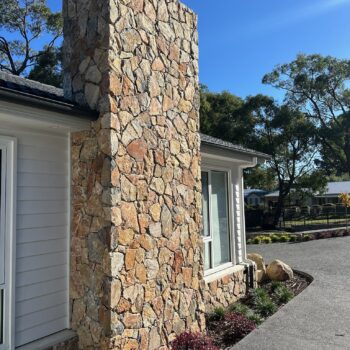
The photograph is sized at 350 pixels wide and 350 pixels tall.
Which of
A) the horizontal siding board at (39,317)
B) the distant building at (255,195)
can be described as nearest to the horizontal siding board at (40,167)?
the horizontal siding board at (39,317)

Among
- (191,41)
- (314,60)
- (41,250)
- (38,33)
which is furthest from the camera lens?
(314,60)

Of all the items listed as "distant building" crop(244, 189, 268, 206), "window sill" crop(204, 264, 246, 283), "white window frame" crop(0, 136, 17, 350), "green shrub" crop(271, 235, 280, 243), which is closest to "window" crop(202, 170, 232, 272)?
"window sill" crop(204, 264, 246, 283)

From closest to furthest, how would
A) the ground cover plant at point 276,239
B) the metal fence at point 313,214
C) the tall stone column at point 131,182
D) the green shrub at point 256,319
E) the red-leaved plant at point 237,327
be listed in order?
1. the tall stone column at point 131,182
2. the red-leaved plant at point 237,327
3. the green shrub at point 256,319
4. the ground cover plant at point 276,239
5. the metal fence at point 313,214

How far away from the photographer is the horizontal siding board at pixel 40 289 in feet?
15.5

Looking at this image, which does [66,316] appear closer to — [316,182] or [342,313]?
[342,313]

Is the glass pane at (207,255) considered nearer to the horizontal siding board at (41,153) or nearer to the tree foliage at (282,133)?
the horizontal siding board at (41,153)

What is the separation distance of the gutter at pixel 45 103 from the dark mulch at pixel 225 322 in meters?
3.78

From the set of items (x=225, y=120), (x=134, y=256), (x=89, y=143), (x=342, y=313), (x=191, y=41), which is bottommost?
(x=342, y=313)

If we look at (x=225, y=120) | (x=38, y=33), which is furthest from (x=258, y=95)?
(x=38, y=33)

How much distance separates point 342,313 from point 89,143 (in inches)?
207

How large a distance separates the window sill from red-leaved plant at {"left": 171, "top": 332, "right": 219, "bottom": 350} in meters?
1.95

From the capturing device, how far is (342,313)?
7.22m

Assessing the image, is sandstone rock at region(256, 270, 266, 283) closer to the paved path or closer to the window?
the paved path

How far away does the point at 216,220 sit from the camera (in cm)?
859
